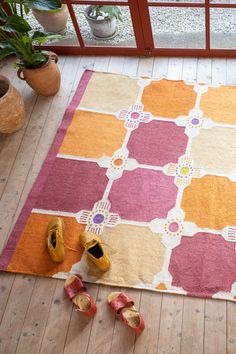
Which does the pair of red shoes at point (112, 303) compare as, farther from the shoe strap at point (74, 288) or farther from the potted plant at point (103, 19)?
the potted plant at point (103, 19)

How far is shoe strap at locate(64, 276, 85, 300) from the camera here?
1792mm

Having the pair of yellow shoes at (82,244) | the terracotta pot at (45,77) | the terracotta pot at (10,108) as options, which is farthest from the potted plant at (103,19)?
the pair of yellow shoes at (82,244)

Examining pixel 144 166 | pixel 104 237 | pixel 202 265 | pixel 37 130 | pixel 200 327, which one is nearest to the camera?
pixel 200 327

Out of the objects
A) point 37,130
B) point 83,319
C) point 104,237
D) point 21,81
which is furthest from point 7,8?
point 83,319

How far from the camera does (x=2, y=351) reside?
67.4 inches

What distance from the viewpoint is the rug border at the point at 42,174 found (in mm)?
1979

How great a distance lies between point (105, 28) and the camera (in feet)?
8.68

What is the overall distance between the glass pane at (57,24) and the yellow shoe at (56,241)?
1.42 m

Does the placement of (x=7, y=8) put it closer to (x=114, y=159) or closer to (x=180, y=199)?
(x=114, y=159)

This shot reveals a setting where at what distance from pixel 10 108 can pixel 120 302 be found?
51.9 inches

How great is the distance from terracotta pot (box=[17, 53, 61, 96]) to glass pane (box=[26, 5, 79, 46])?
0.94ft

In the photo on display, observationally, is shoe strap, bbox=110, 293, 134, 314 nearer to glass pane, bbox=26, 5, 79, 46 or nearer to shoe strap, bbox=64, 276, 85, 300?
shoe strap, bbox=64, 276, 85, 300

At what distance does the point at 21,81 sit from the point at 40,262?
141cm

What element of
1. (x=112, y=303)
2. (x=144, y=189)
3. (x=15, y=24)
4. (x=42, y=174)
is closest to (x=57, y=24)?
(x=15, y=24)
